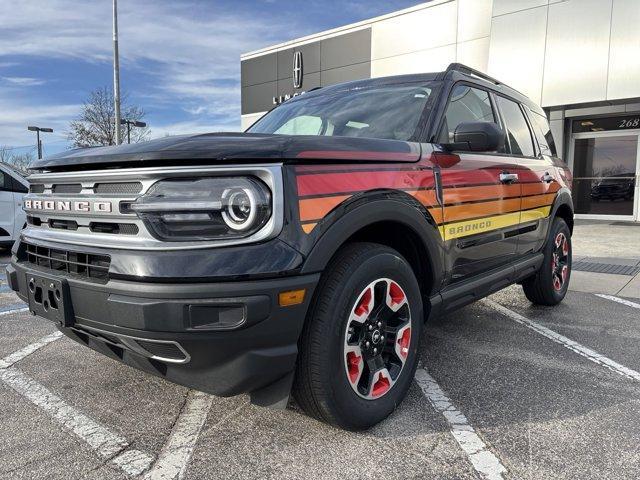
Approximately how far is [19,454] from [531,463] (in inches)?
85.1

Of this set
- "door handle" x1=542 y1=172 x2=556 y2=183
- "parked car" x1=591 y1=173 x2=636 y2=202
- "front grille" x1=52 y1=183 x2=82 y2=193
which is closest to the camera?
"front grille" x1=52 y1=183 x2=82 y2=193

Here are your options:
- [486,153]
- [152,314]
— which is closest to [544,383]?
[486,153]

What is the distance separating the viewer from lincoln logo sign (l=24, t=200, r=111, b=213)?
2082 mm

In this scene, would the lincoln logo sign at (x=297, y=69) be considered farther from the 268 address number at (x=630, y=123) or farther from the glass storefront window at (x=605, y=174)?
the 268 address number at (x=630, y=123)

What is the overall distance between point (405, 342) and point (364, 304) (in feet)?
1.31

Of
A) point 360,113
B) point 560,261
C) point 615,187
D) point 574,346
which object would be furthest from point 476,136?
point 615,187

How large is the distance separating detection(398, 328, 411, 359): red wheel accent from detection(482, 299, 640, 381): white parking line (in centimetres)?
158

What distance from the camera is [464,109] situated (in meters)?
3.37

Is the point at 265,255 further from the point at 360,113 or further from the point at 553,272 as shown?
the point at 553,272

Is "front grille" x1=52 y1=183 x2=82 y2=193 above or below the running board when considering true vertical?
above

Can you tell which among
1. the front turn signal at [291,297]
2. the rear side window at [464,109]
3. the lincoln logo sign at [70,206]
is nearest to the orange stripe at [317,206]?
the front turn signal at [291,297]

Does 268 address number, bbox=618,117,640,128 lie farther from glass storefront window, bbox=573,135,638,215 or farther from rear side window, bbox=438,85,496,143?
rear side window, bbox=438,85,496,143

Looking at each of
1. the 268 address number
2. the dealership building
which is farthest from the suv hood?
the 268 address number

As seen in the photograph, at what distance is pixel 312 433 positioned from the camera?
238 cm
